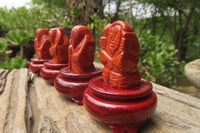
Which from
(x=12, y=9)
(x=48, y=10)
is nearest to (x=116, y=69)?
(x=48, y=10)

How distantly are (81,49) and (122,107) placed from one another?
684 mm

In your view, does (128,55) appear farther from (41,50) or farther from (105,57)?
(41,50)

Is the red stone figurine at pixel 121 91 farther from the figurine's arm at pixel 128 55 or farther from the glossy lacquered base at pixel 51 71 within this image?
the glossy lacquered base at pixel 51 71

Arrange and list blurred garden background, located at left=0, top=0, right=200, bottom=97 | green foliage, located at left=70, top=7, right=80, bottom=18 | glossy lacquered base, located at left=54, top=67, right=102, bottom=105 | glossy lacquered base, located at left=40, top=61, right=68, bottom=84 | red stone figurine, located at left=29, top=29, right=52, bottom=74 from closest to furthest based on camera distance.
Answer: glossy lacquered base, located at left=54, top=67, right=102, bottom=105, glossy lacquered base, located at left=40, top=61, right=68, bottom=84, red stone figurine, located at left=29, top=29, right=52, bottom=74, blurred garden background, located at left=0, top=0, right=200, bottom=97, green foliage, located at left=70, top=7, right=80, bottom=18

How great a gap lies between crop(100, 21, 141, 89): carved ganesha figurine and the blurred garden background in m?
1.65

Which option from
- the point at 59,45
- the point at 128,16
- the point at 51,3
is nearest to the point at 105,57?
the point at 59,45

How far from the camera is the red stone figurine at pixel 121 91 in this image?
81 centimetres

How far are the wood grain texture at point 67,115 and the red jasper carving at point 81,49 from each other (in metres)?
0.37

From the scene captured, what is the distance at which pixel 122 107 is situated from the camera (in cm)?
80

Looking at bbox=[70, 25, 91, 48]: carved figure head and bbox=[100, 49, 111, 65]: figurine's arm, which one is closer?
bbox=[100, 49, 111, 65]: figurine's arm

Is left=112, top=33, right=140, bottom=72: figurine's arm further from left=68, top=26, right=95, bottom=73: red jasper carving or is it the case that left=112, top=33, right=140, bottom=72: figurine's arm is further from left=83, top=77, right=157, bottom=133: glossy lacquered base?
left=68, top=26, right=95, bottom=73: red jasper carving

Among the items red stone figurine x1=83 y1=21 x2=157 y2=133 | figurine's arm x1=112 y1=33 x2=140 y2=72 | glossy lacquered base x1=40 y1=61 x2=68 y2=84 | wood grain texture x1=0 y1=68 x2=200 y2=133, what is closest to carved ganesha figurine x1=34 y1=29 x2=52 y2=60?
glossy lacquered base x1=40 y1=61 x2=68 y2=84

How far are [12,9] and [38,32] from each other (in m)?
4.29

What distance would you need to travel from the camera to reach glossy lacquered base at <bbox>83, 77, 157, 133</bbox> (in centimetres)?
80
